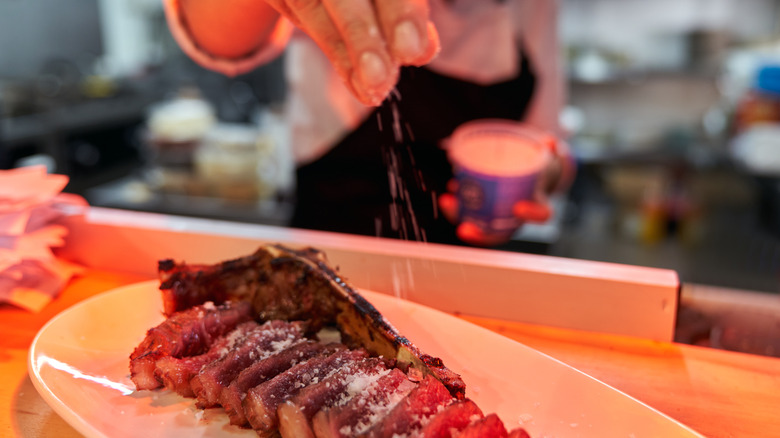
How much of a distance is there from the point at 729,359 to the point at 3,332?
1.82m

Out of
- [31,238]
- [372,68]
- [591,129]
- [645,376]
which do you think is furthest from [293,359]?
[591,129]

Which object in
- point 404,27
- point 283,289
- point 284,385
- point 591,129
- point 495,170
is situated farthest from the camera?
point 591,129

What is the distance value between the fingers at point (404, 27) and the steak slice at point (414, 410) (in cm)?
60

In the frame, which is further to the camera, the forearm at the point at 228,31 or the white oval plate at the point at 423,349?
the forearm at the point at 228,31

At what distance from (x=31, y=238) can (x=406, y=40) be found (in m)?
1.32

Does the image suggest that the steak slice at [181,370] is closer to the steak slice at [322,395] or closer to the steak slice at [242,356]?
the steak slice at [242,356]

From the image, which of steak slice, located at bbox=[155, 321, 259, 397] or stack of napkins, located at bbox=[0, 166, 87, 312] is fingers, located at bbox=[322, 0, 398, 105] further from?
stack of napkins, located at bbox=[0, 166, 87, 312]

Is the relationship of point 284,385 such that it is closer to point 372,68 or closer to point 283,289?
point 283,289

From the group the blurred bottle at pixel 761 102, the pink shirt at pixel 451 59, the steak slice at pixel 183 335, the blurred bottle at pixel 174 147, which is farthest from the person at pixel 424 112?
the blurred bottle at pixel 761 102

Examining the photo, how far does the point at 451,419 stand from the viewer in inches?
38.6

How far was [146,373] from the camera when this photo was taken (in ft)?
3.81

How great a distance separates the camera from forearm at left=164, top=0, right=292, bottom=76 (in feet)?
5.50

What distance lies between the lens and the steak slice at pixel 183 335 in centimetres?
117

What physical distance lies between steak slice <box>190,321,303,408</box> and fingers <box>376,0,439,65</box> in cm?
66
